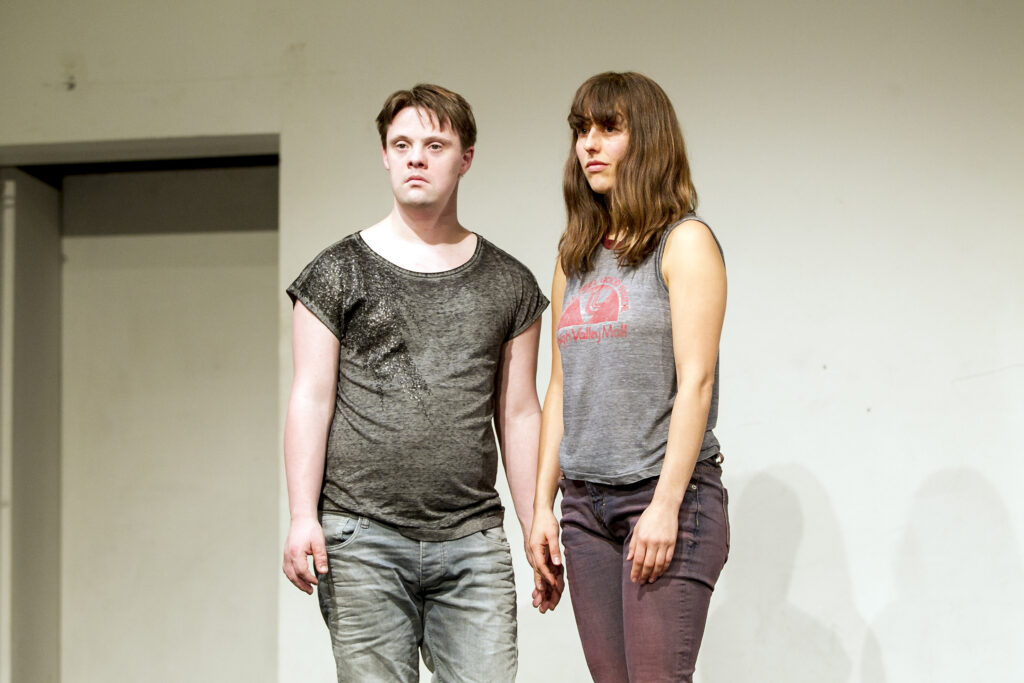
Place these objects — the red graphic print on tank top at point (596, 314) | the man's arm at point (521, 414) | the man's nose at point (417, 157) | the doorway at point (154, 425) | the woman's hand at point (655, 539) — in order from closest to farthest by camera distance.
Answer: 1. the woman's hand at point (655, 539)
2. the red graphic print on tank top at point (596, 314)
3. the man's nose at point (417, 157)
4. the man's arm at point (521, 414)
5. the doorway at point (154, 425)

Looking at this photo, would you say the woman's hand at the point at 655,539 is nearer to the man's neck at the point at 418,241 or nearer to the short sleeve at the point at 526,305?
the short sleeve at the point at 526,305

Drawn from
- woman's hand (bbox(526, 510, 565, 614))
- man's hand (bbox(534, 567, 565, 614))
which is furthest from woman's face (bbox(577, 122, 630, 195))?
man's hand (bbox(534, 567, 565, 614))

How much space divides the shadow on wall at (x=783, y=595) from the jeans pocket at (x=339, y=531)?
128cm

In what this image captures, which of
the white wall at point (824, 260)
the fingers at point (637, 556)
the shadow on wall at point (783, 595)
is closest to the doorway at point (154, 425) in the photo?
the white wall at point (824, 260)

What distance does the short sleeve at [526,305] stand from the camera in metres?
1.79

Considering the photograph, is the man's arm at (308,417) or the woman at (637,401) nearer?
the woman at (637,401)

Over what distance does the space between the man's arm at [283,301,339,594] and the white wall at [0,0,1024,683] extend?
112 cm

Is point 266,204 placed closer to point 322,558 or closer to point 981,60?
point 322,558

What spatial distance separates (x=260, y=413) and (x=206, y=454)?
0.22 metres

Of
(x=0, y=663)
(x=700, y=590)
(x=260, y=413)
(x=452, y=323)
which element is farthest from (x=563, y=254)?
(x=0, y=663)

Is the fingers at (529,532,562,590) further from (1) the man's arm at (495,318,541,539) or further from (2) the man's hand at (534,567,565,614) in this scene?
(1) the man's arm at (495,318,541,539)

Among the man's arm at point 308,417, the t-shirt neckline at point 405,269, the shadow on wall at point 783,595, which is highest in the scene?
the t-shirt neckline at point 405,269

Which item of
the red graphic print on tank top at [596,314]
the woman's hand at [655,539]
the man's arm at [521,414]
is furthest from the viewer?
the man's arm at [521,414]

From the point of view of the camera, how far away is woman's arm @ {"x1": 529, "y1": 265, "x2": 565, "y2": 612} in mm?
1680
